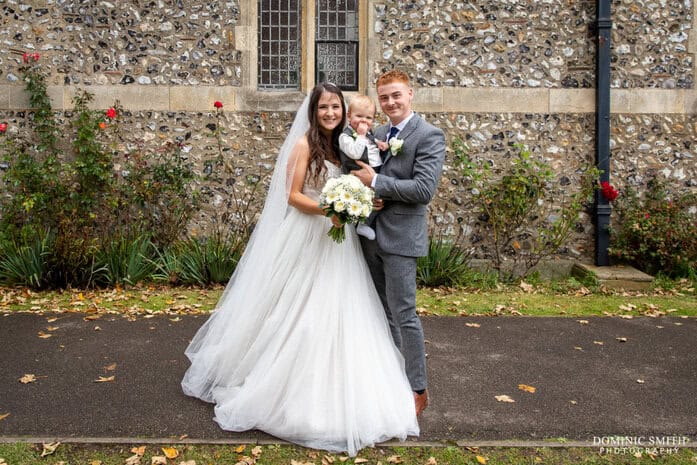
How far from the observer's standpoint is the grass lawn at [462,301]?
6.51 metres

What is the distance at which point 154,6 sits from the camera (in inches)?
332

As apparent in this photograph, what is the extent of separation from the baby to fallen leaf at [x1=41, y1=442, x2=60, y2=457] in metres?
2.13

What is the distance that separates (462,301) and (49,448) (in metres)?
4.88

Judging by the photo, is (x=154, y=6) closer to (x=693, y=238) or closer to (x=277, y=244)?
(x=277, y=244)

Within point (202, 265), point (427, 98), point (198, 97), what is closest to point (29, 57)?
point (198, 97)

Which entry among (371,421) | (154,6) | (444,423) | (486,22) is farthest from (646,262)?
(154,6)

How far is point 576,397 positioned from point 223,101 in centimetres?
646

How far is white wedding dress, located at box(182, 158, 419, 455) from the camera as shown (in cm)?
331

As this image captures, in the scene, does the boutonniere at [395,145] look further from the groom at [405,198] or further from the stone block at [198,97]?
the stone block at [198,97]

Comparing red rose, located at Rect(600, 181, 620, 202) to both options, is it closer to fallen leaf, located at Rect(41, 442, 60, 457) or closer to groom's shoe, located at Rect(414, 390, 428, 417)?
groom's shoe, located at Rect(414, 390, 428, 417)

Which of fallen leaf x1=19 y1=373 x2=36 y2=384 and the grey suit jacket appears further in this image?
fallen leaf x1=19 y1=373 x2=36 y2=384

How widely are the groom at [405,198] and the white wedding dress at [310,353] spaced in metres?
0.14

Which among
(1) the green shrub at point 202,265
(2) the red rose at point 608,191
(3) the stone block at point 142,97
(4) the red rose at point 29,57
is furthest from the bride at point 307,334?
(4) the red rose at point 29,57

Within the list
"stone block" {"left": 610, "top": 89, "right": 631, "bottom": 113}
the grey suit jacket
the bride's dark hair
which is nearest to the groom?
the grey suit jacket
